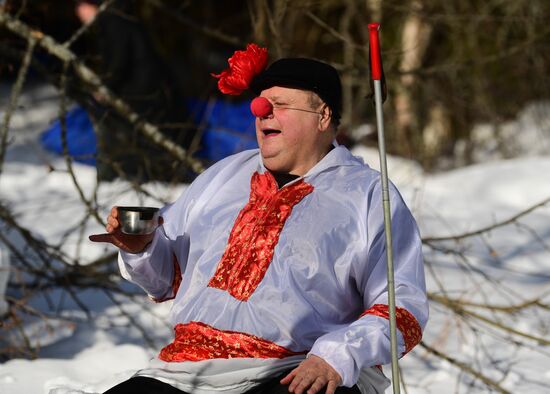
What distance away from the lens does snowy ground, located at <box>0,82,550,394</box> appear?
429cm

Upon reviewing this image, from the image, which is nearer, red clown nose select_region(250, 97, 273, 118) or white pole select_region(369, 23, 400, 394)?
white pole select_region(369, 23, 400, 394)

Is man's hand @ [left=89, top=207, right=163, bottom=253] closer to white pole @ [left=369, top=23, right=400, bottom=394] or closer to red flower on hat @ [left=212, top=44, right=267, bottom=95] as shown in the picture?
red flower on hat @ [left=212, top=44, right=267, bottom=95]

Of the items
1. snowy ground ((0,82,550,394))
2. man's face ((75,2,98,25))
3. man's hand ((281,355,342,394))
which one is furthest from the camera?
man's face ((75,2,98,25))

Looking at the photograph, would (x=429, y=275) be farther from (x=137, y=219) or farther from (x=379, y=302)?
(x=137, y=219)

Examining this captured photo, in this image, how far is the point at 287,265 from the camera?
103 inches

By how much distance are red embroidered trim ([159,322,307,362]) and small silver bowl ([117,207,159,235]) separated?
→ 0.28 metres

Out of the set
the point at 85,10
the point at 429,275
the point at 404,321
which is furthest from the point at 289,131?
the point at 85,10

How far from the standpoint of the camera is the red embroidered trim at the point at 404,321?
252 cm

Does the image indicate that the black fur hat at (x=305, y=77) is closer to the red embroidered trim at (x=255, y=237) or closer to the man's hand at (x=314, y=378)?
the red embroidered trim at (x=255, y=237)

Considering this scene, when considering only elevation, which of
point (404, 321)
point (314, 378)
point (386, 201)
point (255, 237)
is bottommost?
point (314, 378)

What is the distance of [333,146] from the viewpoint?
2.83m

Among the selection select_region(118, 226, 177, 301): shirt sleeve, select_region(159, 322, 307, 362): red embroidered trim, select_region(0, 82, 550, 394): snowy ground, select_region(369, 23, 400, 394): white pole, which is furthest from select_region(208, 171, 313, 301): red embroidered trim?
select_region(0, 82, 550, 394): snowy ground

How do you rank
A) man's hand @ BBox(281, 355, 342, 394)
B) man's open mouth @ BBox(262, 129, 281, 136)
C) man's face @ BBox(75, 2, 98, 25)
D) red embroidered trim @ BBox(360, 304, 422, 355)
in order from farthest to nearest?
man's face @ BBox(75, 2, 98, 25) → man's open mouth @ BBox(262, 129, 281, 136) → red embroidered trim @ BBox(360, 304, 422, 355) → man's hand @ BBox(281, 355, 342, 394)

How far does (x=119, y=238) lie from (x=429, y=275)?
3493mm
